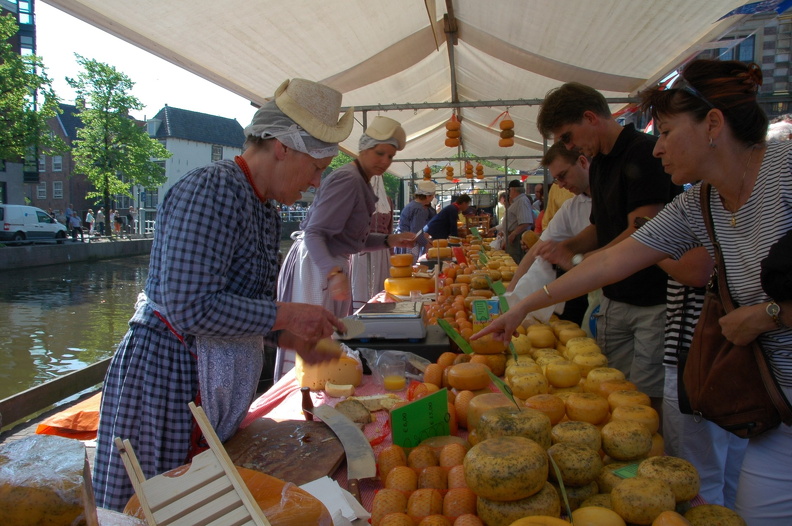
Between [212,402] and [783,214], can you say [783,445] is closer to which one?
[783,214]

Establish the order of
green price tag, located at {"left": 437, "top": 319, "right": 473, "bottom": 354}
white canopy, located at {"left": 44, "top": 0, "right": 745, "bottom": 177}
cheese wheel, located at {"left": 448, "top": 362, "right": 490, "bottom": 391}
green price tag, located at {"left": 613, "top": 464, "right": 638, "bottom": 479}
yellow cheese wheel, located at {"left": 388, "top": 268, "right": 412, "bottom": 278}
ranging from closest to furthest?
green price tag, located at {"left": 613, "top": 464, "right": 638, "bottom": 479} → cheese wheel, located at {"left": 448, "top": 362, "right": 490, "bottom": 391} → green price tag, located at {"left": 437, "top": 319, "right": 473, "bottom": 354} → white canopy, located at {"left": 44, "top": 0, "right": 745, "bottom": 177} → yellow cheese wheel, located at {"left": 388, "top": 268, "right": 412, "bottom": 278}

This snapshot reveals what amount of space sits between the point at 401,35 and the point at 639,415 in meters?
5.15

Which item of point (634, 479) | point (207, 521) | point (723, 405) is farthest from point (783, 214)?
point (207, 521)

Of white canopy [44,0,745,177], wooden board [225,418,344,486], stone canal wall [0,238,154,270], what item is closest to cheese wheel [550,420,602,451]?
wooden board [225,418,344,486]

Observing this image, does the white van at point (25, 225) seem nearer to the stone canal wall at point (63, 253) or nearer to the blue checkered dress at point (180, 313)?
the stone canal wall at point (63, 253)

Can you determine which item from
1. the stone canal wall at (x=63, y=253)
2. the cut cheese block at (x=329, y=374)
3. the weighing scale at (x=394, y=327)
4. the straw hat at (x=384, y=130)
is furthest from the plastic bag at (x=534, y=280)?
the stone canal wall at (x=63, y=253)

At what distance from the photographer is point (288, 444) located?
1585 millimetres

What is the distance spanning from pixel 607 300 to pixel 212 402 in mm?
1968

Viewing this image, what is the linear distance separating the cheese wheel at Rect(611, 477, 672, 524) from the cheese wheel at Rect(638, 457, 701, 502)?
4 centimetres

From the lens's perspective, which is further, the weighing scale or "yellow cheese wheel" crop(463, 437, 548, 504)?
the weighing scale

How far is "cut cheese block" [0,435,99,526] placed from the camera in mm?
480

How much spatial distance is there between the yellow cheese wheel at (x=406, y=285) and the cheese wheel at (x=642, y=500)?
11.5 feet

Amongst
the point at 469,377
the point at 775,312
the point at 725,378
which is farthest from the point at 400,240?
the point at 775,312

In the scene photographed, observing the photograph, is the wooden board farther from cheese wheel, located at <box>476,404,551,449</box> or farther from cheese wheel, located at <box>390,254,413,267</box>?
cheese wheel, located at <box>390,254,413,267</box>
